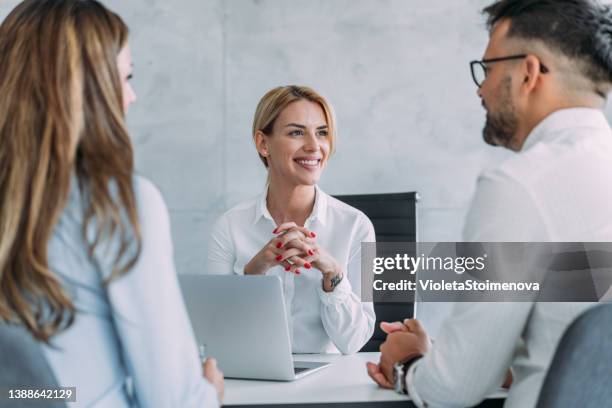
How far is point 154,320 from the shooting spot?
1.23m

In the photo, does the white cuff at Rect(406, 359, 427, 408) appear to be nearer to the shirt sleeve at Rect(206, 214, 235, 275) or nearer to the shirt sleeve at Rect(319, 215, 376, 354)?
the shirt sleeve at Rect(319, 215, 376, 354)

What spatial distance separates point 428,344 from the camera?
170 centimetres

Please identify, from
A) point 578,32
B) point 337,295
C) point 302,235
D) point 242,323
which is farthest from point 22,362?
point 337,295

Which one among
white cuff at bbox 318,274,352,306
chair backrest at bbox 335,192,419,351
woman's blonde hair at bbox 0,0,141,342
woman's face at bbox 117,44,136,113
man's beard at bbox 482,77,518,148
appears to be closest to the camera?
woman's blonde hair at bbox 0,0,141,342

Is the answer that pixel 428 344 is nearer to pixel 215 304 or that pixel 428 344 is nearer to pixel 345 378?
pixel 345 378

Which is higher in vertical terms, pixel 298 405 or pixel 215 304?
pixel 215 304

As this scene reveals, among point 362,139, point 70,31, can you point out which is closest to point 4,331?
point 70,31

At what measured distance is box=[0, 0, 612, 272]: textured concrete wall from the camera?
4305mm

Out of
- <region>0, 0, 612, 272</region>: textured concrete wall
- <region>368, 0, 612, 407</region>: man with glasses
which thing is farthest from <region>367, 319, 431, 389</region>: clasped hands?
<region>0, 0, 612, 272</region>: textured concrete wall

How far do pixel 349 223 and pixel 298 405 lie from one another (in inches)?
54.3

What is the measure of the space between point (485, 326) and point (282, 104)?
179 cm

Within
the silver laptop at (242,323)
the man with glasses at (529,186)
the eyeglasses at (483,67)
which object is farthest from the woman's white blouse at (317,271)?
the eyeglasses at (483,67)

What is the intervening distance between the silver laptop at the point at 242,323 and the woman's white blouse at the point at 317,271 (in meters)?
0.68

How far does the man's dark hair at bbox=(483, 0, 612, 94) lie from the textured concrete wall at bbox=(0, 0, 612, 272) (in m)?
2.70
